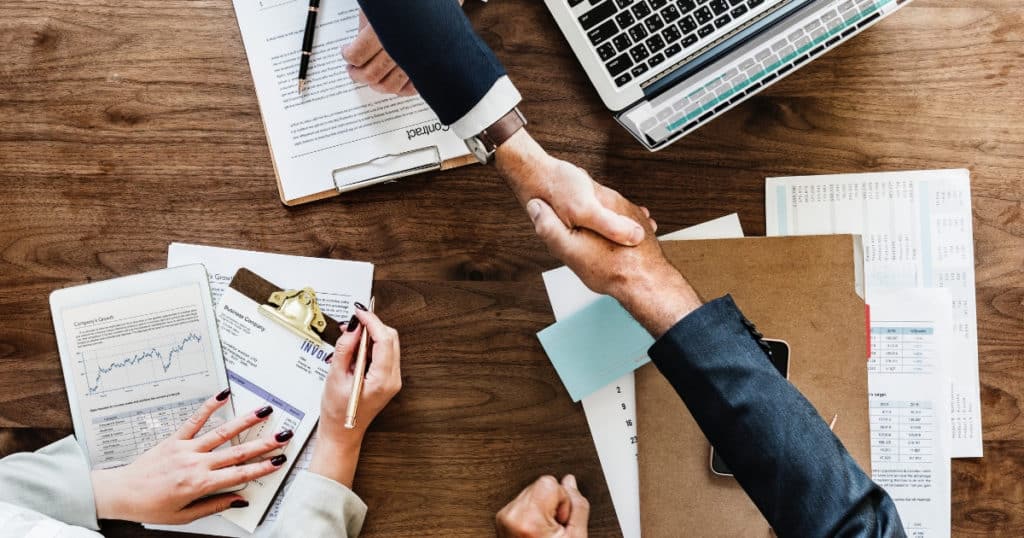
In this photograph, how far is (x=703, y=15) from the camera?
1.00 meters

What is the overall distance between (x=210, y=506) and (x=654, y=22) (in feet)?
3.01

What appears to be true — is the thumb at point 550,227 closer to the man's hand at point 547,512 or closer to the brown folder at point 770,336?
the brown folder at point 770,336

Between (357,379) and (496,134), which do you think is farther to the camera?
(357,379)

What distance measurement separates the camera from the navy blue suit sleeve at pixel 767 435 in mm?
873

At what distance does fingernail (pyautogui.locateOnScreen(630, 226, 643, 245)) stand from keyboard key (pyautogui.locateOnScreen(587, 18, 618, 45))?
0.27 metres

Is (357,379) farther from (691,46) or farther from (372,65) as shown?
(691,46)

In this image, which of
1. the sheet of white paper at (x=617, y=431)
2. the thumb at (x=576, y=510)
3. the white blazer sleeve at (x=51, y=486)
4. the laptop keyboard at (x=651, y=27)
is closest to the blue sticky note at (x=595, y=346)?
the sheet of white paper at (x=617, y=431)

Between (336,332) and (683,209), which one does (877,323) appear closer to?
(683,209)

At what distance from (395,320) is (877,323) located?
702mm

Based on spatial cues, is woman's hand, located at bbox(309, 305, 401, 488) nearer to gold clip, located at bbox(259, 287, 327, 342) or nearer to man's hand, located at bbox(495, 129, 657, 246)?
gold clip, located at bbox(259, 287, 327, 342)

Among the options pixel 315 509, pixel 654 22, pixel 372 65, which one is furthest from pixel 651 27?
pixel 315 509

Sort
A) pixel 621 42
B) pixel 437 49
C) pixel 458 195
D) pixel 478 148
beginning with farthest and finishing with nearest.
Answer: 1. pixel 458 195
2. pixel 621 42
3. pixel 478 148
4. pixel 437 49

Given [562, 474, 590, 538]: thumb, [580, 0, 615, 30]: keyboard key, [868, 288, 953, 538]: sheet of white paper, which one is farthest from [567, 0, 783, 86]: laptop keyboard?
[562, 474, 590, 538]: thumb

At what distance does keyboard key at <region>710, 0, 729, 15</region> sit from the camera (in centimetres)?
100
